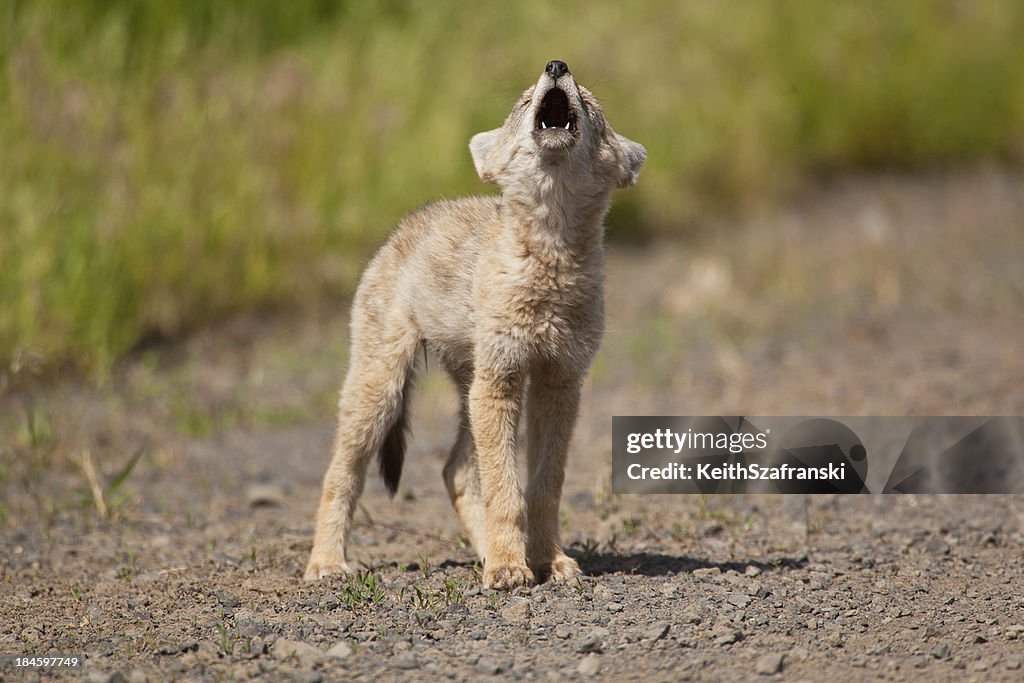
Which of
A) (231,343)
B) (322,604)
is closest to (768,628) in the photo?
(322,604)

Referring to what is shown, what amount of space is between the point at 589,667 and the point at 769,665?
0.52 metres

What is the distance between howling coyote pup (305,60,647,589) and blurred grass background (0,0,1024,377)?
1290 millimetres

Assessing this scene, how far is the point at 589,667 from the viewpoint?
3.70 m

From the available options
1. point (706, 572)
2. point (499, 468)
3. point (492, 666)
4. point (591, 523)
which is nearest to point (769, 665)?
point (492, 666)

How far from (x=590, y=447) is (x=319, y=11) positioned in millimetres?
5583

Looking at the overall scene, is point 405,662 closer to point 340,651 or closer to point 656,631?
point 340,651

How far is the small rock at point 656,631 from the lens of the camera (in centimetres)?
396

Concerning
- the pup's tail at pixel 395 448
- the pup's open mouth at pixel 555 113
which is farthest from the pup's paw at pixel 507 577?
the pup's open mouth at pixel 555 113

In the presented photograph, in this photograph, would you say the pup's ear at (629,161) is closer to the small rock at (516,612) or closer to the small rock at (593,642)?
the small rock at (516,612)

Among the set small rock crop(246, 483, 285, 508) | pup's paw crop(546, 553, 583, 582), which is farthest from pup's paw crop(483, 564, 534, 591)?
small rock crop(246, 483, 285, 508)

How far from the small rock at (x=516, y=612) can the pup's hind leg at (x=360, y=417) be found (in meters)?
1.00

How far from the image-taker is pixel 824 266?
10305 mm

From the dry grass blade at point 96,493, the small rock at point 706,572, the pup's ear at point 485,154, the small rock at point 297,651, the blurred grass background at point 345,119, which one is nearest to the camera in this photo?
the small rock at point 297,651

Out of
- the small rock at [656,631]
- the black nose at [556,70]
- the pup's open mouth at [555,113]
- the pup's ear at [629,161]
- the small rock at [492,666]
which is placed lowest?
the small rock at [492,666]
